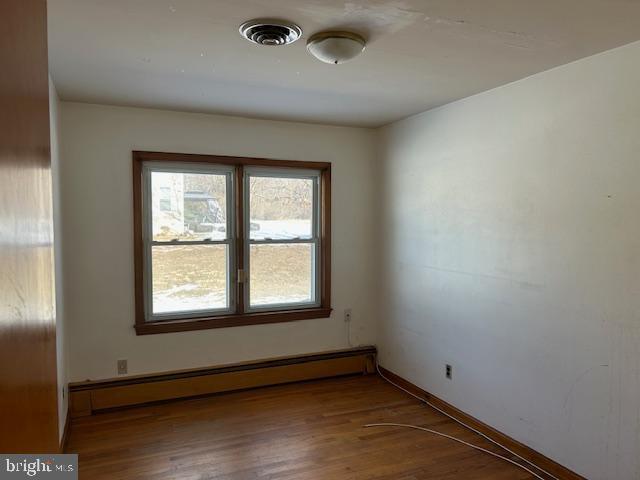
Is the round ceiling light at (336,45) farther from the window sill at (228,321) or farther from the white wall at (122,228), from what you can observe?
A: the window sill at (228,321)

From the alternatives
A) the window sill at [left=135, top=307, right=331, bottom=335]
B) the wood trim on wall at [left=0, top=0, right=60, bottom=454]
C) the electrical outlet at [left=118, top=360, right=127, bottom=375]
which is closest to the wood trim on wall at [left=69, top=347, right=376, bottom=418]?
the electrical outlet at [left=118, top=360, right=127, bottom=375]

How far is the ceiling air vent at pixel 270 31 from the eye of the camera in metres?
1.91

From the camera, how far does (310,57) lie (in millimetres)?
2336

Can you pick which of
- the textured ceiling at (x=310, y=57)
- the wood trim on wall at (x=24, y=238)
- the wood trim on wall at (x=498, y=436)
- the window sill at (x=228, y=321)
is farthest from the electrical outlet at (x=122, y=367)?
the wood trim on wall at (x=24, y=238)

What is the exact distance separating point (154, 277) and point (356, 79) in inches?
89.7

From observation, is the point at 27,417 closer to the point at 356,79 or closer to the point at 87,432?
the point at 356,79

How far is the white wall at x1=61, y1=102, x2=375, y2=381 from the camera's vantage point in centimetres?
334

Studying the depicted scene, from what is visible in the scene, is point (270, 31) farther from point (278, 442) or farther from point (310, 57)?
point (278, 442)

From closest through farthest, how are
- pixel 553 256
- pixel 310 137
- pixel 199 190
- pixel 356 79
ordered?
pixel 553 256, pixel 356 79, pixel 199 190, pixel 310 137

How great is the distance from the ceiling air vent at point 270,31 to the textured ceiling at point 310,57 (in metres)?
0.05

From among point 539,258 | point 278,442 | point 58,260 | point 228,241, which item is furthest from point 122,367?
point 539,258

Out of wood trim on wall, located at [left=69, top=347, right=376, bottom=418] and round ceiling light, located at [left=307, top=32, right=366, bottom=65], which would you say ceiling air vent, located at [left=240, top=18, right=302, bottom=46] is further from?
wood trim on wall, located at [left=69, top=347, right=376, bottom=418]

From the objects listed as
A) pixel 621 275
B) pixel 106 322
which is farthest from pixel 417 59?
pixel 106 322

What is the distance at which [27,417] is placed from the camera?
0.78 metres
